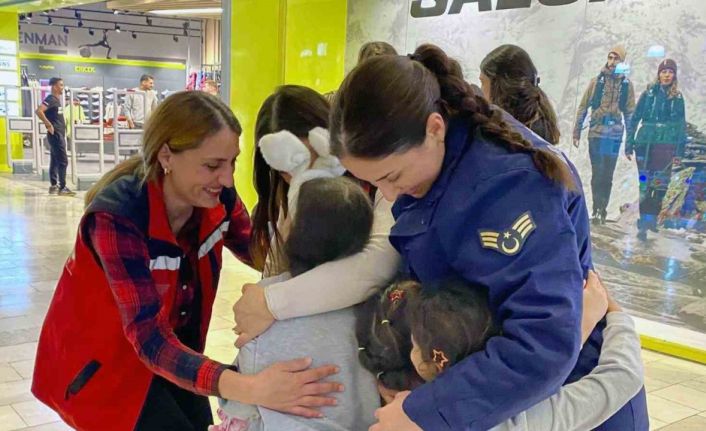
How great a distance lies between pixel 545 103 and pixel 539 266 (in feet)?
6.50

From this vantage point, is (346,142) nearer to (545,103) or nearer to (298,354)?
(298,354)

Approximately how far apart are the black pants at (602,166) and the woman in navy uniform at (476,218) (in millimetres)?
4001

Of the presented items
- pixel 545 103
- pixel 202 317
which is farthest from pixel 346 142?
pixel 545 103

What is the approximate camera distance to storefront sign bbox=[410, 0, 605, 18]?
5105mm

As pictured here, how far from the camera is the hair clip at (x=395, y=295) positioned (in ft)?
3.68

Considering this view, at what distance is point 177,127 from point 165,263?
0.32 meters

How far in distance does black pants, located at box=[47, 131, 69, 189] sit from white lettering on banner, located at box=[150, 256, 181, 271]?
9284 mm

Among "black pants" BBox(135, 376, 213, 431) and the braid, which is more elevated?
the braid

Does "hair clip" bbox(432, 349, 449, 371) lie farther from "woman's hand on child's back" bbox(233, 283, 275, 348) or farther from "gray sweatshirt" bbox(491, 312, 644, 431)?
"woman's hand on child's back" bbox(233, 283, 275, 348)

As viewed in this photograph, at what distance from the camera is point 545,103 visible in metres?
2.79

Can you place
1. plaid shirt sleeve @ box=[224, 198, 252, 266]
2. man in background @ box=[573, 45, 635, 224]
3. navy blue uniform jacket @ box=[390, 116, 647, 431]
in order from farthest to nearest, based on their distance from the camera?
1. man in background @ box=[573, 45, 635, 224]
2. plaid shirt sleeve @ box=[224, 198, 252, 266]
3. navy blue uniform jacket @ box=[390, 116, 647, 431]

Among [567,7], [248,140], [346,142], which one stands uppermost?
[567,7]

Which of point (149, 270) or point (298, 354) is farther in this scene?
point (149, 270)

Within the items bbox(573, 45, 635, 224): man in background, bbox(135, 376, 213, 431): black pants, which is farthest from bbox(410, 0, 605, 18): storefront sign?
bbox(135, 376, 213, 431): black pants
